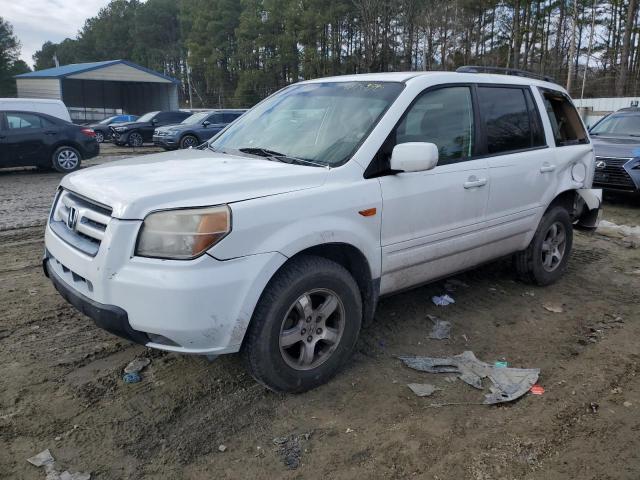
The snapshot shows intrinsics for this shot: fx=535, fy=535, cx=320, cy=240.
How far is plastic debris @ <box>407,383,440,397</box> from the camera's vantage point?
127 inches

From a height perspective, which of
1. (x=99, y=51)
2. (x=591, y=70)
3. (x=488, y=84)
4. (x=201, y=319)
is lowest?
(x=201, y=319)

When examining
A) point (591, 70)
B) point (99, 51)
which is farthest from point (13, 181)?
point (99, 51)

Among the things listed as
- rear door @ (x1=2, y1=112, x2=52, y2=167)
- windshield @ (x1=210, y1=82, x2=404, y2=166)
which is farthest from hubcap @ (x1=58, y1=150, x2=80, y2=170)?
windshield @ (x1=210, y1=82, x2=404, y2=166)

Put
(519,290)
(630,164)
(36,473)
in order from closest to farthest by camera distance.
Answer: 1. (36,473)
2. (519,290)
3. (630,164)

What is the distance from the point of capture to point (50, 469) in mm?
2561

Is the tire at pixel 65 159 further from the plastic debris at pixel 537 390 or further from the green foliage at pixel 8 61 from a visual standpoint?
the green foliage at pixel 8 61

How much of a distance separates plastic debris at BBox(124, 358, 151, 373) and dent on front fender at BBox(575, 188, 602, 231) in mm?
4193

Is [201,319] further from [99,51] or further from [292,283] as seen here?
[99,51]

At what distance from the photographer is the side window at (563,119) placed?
195 inches

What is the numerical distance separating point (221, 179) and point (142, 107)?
44414mm

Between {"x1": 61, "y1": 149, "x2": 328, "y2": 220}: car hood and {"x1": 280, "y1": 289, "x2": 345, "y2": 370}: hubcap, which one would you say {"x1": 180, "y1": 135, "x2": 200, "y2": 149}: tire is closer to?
{"x1": 61, "y1": 149, "x2": 328, "y2": 220}: car hood

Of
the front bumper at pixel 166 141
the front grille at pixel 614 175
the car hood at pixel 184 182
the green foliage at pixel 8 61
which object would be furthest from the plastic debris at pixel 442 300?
the green foliage at pixel 8 61

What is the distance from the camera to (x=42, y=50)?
113750mm

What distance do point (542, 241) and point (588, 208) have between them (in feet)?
2.96
